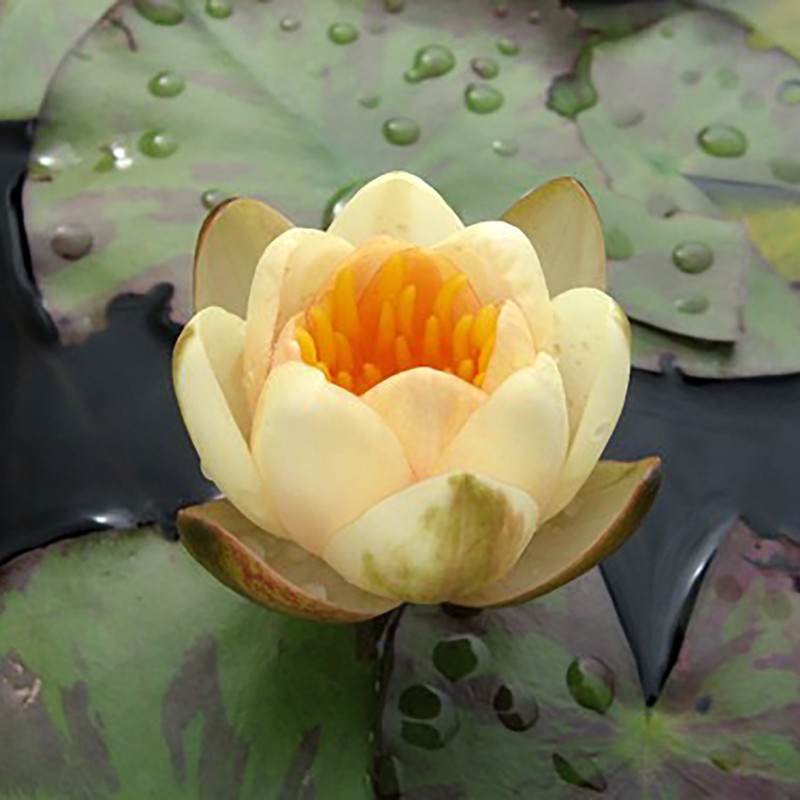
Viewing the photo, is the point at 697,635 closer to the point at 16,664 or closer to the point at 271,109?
the point at 16,664

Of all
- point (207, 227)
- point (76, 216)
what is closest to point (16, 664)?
point (207, 227)

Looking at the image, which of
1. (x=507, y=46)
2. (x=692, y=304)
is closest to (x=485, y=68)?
(x=507, y=46)

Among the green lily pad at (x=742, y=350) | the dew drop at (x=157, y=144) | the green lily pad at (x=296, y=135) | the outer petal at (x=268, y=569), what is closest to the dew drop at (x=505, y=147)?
the green lily pad at (x=296, y=135)

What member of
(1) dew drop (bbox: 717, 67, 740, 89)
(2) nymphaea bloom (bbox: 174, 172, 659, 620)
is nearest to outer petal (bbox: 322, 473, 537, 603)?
(2) nymphaea bloom (bbox: 174, 172, 659, 620)

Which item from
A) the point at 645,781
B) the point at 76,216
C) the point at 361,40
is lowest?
the point at 645,781

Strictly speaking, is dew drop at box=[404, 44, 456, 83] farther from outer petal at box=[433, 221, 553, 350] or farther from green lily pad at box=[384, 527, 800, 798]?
green lily pad at box=[384, 527, 800, 798]

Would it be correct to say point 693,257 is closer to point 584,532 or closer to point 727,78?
point 727,78
